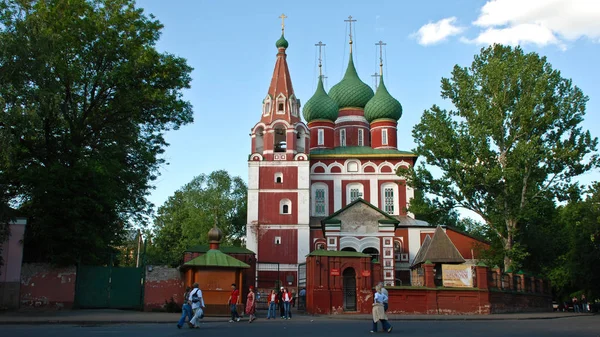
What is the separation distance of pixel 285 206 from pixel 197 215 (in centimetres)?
1120

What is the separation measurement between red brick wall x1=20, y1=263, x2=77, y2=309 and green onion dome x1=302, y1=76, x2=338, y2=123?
29.1 meters

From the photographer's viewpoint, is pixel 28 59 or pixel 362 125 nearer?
pixel 28 59

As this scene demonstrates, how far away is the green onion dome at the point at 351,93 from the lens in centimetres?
5050

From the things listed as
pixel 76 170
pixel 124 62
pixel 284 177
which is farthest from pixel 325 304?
pixel 284 177

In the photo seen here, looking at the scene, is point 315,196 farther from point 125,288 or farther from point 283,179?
point 125,288

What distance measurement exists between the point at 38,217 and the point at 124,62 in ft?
23.7

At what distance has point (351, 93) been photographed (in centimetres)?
5069

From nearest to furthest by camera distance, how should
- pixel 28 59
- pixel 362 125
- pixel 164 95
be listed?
pixel 28 59 → pixel 164 95 → pixel 362 125

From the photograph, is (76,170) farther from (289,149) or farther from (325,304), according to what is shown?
(289,149)

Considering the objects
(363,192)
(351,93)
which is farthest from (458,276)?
(351,93)

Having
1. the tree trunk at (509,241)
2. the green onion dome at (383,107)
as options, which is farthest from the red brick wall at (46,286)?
the green onion dome at (383,107)

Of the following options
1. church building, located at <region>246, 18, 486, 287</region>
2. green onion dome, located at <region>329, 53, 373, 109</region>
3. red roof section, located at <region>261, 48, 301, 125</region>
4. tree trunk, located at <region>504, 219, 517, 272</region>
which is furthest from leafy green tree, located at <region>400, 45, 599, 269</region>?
green onion dome, located at <region>329, 53, 373, 109</region>

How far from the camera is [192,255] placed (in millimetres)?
29438

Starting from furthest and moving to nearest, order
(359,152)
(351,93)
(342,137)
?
1. (351,93)
2. (342,137)
3. (359,152)
